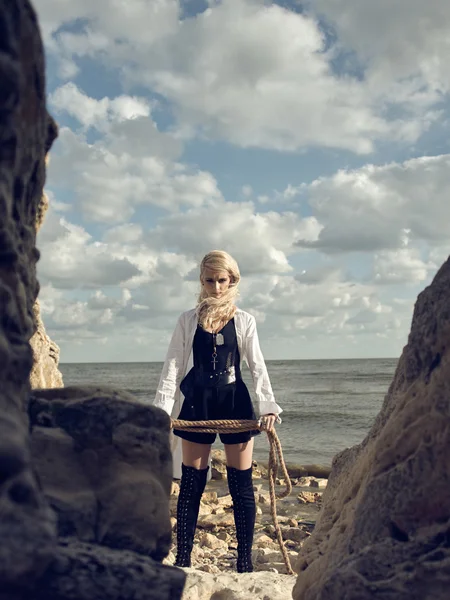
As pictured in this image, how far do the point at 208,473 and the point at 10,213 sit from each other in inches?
159

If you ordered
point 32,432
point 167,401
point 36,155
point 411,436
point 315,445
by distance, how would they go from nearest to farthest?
point 36,155 < point 32,432 < point 411,436 < point 167,401 < point 315,445

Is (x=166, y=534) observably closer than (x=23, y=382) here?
No

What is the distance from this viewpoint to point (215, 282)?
5434 mm

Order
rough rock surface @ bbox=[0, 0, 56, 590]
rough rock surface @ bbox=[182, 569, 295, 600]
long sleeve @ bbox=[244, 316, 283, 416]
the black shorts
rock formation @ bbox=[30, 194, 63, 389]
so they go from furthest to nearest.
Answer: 1. long sleeve @ bbox=[244, 316, 283, 416]
2. the black shorts
3. rock formation @ bbox=[30, 194, 63, 389]
4. rough rock surface @ bbox=[182, 569, 295, 600]
5. rough rock surface @ bbox=[0, 0, 56, 590]

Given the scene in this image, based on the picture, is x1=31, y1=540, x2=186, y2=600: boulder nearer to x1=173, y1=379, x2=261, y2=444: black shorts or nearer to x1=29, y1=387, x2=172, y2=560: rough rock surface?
x1=29, y1=387, x2=172, y2=560: rough rock surface

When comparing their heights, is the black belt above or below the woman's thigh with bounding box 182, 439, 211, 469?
above

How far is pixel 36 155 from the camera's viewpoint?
7.32ft

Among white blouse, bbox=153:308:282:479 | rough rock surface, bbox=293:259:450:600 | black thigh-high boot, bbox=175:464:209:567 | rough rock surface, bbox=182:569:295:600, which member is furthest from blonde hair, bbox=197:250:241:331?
rough rock surface, bbox=293:259:450:600

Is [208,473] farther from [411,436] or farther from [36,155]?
[36,155]

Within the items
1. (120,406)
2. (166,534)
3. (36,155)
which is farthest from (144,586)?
(36,155)

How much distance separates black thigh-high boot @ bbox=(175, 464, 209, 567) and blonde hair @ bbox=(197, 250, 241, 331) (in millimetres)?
1292

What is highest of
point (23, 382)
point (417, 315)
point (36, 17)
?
point (36, 17)

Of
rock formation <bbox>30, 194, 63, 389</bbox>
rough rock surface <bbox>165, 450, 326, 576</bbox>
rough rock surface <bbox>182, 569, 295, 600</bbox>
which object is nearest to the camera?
rough rock surface <bbox>182, 569, 295, 600</bbox>

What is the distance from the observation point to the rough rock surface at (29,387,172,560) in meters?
2.34
